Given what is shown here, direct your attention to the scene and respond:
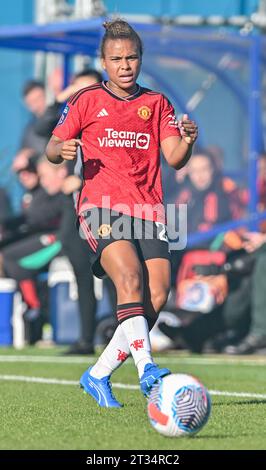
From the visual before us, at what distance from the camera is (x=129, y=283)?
6836mm

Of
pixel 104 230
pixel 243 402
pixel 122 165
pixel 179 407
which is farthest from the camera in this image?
pixel 243 402

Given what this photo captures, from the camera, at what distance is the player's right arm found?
686 centimetres

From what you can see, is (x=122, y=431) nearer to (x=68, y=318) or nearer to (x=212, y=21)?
(x=68, y=318)

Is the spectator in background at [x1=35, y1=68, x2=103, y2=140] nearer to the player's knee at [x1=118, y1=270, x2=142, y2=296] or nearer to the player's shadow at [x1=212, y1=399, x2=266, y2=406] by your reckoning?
the player's shadow at [x1=212, y1=399, x2=266, y2=406]

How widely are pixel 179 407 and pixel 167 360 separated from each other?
18.5 feet

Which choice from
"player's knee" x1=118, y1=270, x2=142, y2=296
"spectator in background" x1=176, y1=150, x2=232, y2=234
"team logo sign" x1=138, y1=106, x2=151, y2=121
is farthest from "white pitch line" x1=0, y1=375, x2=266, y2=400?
"spectator in background" x1=176, y1=150, x2=232, y2=234

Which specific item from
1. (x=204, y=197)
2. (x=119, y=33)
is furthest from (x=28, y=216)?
(x=119, y=33)

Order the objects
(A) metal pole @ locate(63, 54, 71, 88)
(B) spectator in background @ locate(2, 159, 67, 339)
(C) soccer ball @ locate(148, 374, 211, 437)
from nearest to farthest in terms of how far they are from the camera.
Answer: (C) soccer ball @ locate(148, 374, 211, 437) < (B) spectator in background @ locate(2, 159, 67, 339) < (A) metal pole @ locate(63, 54, 71, 88)

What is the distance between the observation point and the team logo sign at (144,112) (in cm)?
725

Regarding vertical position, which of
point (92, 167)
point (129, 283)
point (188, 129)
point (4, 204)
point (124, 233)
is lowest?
point (4, 204)

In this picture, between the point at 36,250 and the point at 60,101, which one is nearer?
the point at 60,101

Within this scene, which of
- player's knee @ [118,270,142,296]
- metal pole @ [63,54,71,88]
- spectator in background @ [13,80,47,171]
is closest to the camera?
player's knee @ [118,270,142,296]

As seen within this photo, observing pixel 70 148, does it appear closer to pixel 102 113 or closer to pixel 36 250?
pixel 102 113

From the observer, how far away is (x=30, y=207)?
46.1 feet
